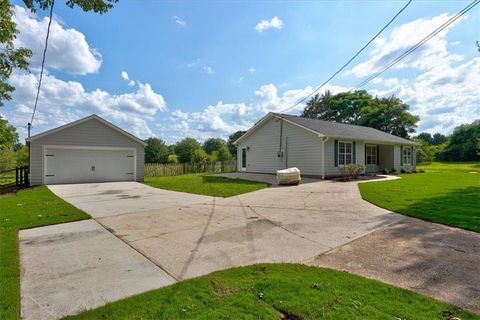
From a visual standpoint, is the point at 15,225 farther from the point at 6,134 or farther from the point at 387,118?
the point at 387,118

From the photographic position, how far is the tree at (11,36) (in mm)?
3992

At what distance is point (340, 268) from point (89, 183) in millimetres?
14930

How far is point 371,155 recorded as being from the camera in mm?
20922

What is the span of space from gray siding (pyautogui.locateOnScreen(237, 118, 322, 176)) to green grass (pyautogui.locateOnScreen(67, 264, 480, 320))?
43.0 ft

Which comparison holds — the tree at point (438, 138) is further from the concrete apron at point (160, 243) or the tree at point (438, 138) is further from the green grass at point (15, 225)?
the green grass at point (15, 225)

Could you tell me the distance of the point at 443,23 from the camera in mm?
9602

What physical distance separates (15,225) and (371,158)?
21.6 meters

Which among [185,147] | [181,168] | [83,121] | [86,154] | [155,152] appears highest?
[185,147]

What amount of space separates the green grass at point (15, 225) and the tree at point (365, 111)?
3996 centimetres

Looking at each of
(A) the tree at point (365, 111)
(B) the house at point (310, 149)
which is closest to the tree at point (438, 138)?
(A) the tree at point (365, 111)

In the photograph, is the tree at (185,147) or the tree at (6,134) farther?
the tree at (185,147)

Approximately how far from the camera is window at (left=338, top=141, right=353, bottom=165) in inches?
651

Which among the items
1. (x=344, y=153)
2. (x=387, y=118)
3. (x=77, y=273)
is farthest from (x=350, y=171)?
(x=387, y=118)

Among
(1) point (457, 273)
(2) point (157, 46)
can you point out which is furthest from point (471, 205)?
(2) point (157, 46)
